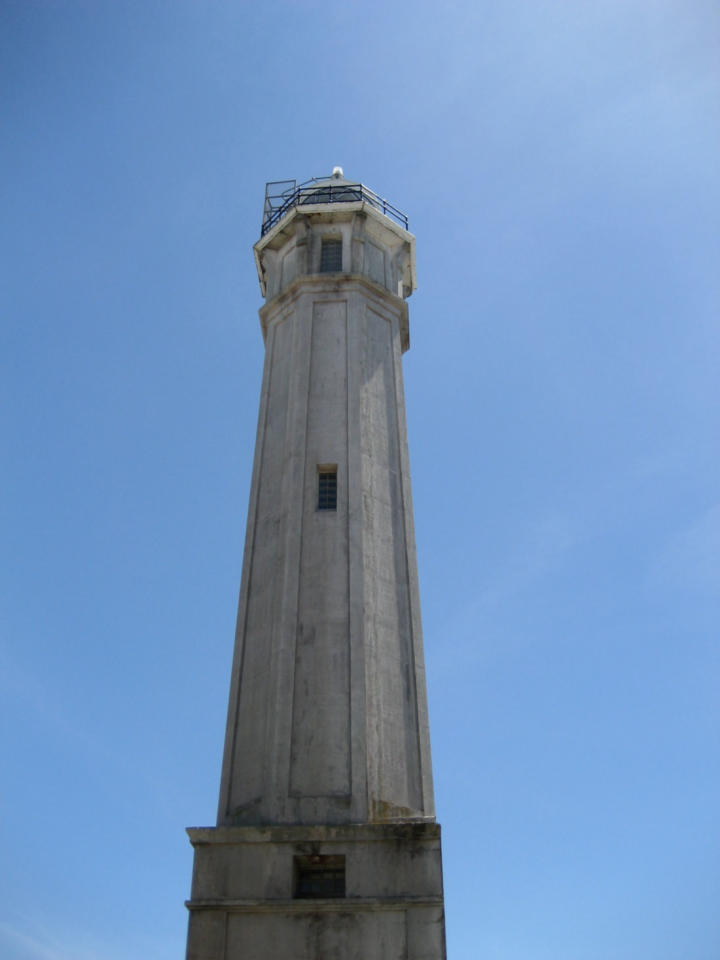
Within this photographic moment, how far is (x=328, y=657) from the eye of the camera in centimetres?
2080

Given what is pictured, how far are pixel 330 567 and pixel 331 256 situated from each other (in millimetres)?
12031

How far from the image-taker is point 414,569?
23.5 meters

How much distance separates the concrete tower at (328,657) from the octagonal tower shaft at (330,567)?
0.04 m

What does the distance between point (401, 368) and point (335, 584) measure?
8.65m

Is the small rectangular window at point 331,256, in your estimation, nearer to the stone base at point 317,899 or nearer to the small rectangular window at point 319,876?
the stone base at point 317,899

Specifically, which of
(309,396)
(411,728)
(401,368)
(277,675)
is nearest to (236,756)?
(277,675)

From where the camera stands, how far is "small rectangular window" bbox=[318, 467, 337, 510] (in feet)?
77.6

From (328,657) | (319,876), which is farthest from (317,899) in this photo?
(328,657)

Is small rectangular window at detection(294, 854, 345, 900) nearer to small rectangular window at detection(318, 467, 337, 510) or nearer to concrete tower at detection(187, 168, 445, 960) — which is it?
concrete tower at detection(187, 168, 445, 960)

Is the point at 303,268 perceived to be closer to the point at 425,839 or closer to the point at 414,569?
the point at 414,569

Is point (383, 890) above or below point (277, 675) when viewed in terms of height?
below

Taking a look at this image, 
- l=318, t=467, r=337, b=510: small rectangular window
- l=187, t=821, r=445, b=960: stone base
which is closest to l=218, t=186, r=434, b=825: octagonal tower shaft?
l=318, t=467, r=337, b=510: small rectangular window

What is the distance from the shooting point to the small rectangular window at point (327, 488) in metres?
23.6

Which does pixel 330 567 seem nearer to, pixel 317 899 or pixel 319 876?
pixel 319 876
